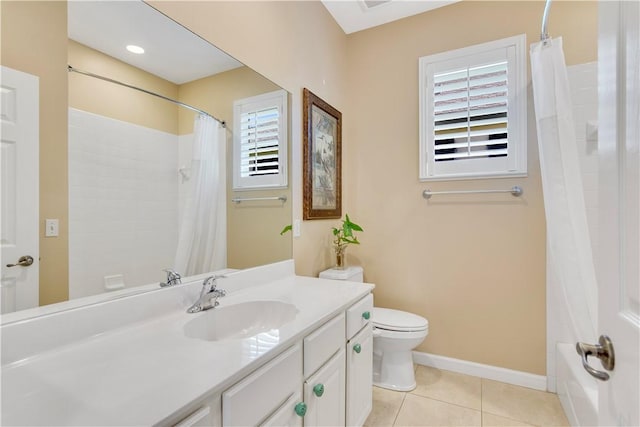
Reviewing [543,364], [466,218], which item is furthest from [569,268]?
[543,364]

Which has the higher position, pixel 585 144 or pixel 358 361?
pixel 585 144

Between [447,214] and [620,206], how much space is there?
68.7 inches

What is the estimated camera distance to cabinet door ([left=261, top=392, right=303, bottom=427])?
0.87 m

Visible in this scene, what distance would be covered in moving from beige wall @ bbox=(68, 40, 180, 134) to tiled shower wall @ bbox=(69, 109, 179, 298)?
32 mm

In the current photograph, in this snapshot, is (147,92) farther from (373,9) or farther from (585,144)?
(585,144)

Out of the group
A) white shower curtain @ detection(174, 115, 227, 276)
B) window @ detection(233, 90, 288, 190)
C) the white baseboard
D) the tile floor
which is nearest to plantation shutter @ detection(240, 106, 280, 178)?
window @ detection(233, 90, 288, 190)

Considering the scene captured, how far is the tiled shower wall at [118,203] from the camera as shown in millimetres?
940

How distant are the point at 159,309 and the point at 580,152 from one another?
2.46 metres

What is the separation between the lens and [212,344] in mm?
854

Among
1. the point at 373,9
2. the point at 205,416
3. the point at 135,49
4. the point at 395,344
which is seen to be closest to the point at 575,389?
the point at 395,344

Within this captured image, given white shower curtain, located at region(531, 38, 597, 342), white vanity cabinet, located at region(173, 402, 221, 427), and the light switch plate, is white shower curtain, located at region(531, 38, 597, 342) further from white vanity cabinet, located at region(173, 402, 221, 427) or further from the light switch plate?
the light switch plate

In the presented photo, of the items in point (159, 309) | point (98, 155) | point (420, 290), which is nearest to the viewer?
point (98, 155)

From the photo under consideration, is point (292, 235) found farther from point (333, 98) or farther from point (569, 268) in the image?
point (569, 268)

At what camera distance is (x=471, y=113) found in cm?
219
